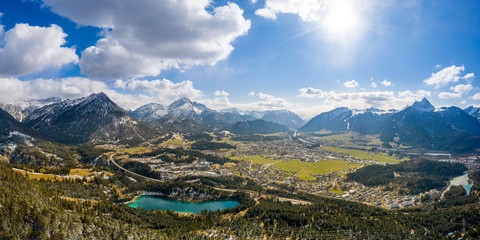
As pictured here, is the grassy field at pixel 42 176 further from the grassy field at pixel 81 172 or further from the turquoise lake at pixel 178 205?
the turquoise lake at pixel 178 205

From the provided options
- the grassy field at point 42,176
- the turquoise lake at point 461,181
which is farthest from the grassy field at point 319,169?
the grassy field at point 42,176

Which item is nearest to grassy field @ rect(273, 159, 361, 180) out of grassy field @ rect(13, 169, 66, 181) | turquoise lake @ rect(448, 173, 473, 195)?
turquoise lake @ rect(448, 173, 473, 195)

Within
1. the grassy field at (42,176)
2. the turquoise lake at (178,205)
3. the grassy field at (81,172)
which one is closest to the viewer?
the grassy field at (42,176)

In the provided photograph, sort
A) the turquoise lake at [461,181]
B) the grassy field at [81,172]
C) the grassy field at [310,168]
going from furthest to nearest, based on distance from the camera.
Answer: the grassy field at [310,168] < the turquoise lake at [461,181] < the grassy field at [81,172]

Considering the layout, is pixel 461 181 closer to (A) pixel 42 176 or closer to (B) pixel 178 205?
(B) pixel 178 205

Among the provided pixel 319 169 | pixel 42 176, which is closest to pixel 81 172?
pixel 42 176

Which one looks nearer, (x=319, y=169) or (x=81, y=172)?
(x=81, y=172)

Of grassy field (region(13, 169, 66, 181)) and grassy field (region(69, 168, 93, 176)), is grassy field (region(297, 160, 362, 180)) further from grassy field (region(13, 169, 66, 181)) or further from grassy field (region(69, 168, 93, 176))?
grassy field (region(13, 169, 66, 181))

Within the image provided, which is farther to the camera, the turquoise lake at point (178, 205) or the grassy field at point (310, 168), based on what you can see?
the grassy field at point (310, 168)

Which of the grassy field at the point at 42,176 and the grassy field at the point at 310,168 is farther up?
the grassy field at the point at 42,176
